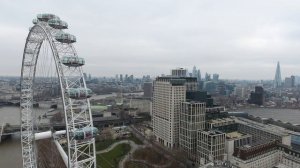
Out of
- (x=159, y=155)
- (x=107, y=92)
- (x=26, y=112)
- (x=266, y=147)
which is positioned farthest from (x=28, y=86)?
(x=107, y=92)

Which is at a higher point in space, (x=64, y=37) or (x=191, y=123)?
(x=64, y=37)

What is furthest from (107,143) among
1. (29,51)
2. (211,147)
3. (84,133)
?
(84,133)

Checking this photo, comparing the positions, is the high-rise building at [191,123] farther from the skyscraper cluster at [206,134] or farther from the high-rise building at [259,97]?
the high-rise building at [259,97]

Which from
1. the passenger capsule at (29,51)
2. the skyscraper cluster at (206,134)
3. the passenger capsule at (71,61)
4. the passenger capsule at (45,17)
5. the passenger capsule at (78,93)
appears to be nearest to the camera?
the passenger capsule at (78,93)

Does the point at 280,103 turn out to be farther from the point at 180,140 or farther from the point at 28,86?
the point at 28,86

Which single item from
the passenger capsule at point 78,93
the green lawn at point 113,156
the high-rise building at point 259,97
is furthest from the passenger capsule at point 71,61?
the high-rise building at point 259,97

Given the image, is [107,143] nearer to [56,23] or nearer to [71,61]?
[56,23]
